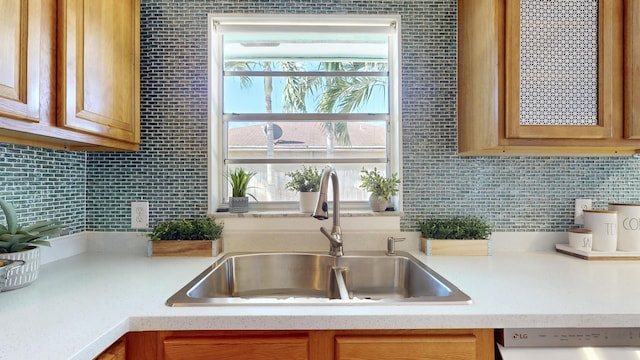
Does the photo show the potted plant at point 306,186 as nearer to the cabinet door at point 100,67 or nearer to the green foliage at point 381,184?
the green foliage at point 381,184

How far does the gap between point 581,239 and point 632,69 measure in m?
0.74

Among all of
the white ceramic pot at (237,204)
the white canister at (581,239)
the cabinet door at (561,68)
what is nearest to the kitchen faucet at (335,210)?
the white ceramic pot at (237,204)

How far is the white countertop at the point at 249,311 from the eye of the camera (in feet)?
2.52

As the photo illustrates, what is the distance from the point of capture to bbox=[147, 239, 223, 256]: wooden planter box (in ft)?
5.01

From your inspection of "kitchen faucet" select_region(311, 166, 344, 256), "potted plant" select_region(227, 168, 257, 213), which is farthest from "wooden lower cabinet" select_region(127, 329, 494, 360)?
"potted plant" select_region(227, 168, 257, 213)

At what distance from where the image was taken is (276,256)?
159 cm

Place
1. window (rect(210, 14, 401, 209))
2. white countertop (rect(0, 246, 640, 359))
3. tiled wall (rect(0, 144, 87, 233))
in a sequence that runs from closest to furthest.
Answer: white countertop (rect(0, 246, 640, 359))
tiled wall (rect(0, 144, 87, 233))
window (rect(210, 14, 401, 209))

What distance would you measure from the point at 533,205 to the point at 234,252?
1.50 m

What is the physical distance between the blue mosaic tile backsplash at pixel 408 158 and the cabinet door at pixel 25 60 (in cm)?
63

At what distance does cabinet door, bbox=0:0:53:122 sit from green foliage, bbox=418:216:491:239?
155 cm

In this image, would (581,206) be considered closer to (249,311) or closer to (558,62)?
(558,62)

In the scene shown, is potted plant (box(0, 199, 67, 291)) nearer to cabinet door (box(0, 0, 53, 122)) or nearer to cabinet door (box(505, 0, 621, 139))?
cabinet door (box(0, 0, 53, 122))

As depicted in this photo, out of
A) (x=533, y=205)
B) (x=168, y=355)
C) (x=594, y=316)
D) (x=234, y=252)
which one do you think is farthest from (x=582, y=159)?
(x=168, y=355)

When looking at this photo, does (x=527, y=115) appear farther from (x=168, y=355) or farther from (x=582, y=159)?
(x=168, y=355)
